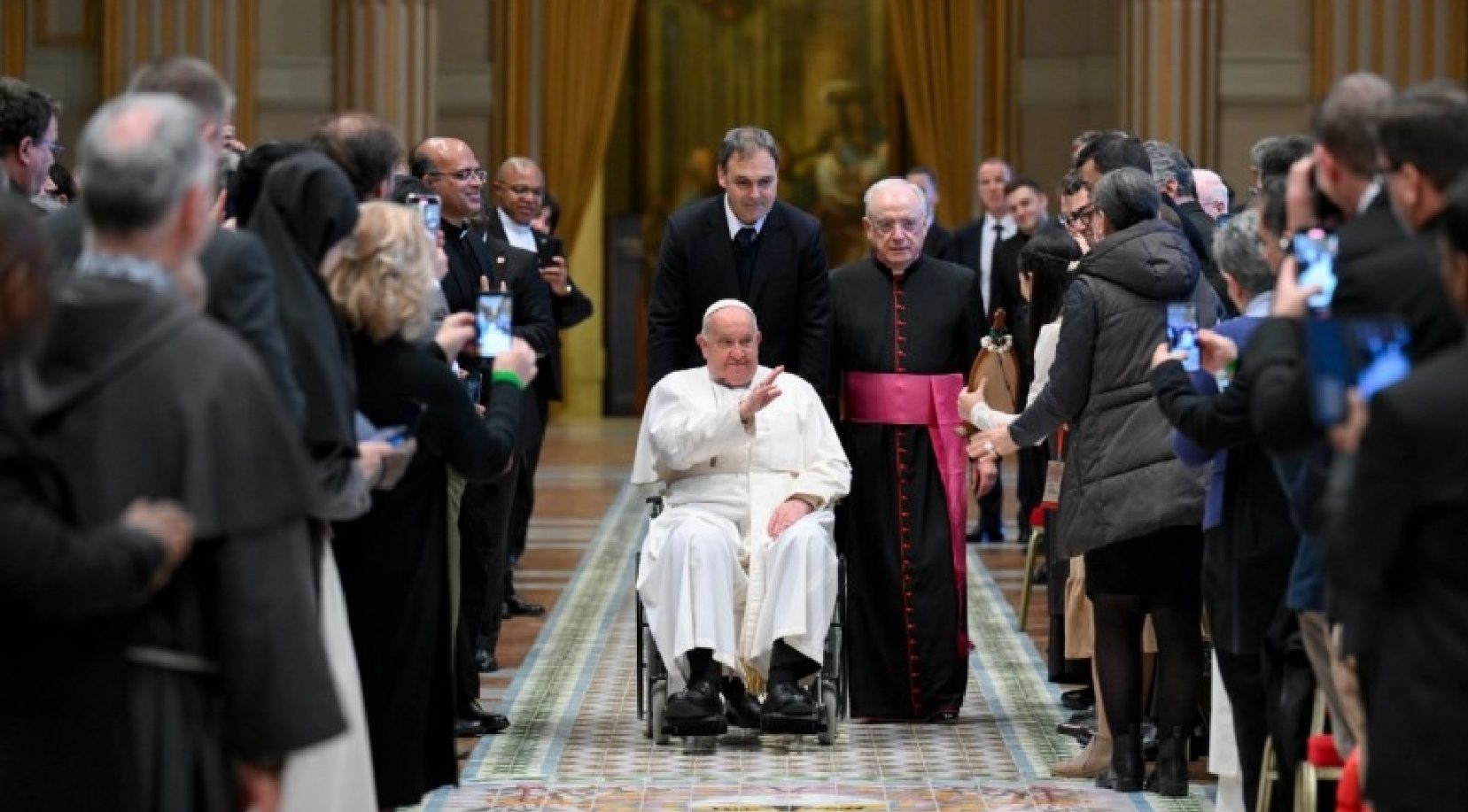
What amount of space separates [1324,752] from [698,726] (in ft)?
8.75

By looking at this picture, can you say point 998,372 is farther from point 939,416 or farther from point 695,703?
point 695,703

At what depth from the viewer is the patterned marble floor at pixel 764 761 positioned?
6520 millimetres

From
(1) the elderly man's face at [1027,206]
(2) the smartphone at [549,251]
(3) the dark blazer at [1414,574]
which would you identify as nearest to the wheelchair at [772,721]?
(2) the smartphone at [549,251]

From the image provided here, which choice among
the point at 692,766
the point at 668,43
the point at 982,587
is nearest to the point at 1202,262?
the point at 692,766

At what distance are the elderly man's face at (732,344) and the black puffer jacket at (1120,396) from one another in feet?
3.99

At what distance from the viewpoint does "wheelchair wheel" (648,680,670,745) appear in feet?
23.9

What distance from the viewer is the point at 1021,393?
32.9 feet

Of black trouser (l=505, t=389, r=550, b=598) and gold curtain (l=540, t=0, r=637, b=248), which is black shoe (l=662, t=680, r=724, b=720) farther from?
gold curtain (l=540, t=0, r=637, b=248)

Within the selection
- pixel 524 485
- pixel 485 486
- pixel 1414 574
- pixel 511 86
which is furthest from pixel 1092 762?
pixel 511 86

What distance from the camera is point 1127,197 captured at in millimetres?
6484

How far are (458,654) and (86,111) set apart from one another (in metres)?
10.5

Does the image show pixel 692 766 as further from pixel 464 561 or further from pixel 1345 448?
pixel 1345 448

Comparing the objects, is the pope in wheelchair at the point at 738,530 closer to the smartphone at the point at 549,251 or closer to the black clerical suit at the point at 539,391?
the black clerical suit at the point at 539,391

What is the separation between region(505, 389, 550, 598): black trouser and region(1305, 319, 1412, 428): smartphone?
5351 mm
